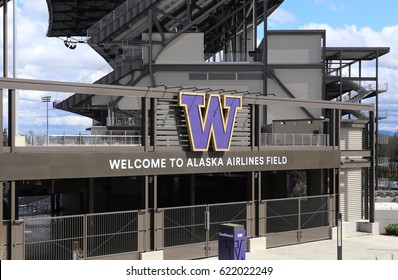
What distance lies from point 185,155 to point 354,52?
47.3m

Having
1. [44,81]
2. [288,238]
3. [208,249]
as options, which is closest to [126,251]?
[208,249]

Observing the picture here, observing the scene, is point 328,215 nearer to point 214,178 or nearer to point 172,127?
point 214,178

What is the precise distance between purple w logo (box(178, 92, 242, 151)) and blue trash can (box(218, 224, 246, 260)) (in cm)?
547

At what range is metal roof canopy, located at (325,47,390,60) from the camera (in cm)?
6631

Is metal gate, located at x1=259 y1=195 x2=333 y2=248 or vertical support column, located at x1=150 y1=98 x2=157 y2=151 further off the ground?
vertical support column, located at x1=150 y1=98 x2=157 y2=151

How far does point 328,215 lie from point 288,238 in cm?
Answer: 397

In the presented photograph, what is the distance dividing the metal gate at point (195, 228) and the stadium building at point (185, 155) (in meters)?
0.07

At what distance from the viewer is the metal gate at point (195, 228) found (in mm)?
25703

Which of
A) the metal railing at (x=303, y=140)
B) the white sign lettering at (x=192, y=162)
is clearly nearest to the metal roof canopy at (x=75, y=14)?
the metal railing at (x=303, y=140)

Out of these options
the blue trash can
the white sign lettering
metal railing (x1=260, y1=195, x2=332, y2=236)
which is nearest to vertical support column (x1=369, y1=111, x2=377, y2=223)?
metal railing (x1=260, y1=195, x2=332, y2=236)

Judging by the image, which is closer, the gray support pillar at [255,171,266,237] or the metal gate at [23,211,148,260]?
the metal gate at [23,211,148,260]

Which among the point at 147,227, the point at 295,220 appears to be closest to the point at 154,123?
the point at 147,227

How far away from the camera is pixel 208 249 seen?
2709 centimetres

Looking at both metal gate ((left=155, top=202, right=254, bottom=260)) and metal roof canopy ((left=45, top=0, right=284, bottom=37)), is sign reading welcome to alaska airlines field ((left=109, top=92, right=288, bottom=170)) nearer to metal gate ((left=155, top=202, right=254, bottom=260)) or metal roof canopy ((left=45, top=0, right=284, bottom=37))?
metal gate ((left=155, top=202, right=254, bottom=260))
